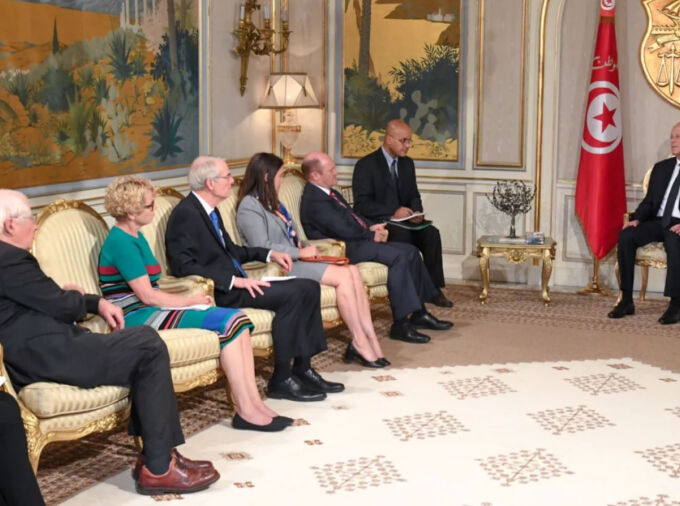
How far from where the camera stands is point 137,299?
5234mm

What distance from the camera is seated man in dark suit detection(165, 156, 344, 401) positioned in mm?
5750

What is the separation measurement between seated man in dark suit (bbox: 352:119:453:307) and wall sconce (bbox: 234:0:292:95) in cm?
122

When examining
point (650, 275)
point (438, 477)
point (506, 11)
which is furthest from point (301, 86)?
point (438, 477)

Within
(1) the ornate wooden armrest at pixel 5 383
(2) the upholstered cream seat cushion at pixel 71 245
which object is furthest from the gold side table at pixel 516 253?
(1) the ornate wooden armrest at pixel 5 383

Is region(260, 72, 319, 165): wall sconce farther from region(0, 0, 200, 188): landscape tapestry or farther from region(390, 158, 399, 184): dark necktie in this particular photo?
region(0, 0, 200, 188): landscape tapestry

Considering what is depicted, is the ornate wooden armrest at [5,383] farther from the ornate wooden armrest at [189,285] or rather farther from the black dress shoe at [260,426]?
the ornate wooden armrest at [189,285]

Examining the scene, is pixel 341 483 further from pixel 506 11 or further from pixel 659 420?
pixel 506 11

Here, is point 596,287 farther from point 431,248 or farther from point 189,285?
point 189,285

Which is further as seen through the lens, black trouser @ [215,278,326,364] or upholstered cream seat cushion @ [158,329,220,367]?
black trouser @ [215,278,326,364]

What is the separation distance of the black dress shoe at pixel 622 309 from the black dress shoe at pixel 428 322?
1276 mm

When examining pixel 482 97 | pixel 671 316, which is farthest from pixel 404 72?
pixel 671 316

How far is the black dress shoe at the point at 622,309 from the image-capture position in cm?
788

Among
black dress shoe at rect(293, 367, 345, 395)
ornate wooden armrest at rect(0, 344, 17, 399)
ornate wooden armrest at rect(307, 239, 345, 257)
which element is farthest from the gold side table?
ornate wooden armrest at rect(0, 344, 17, 399)

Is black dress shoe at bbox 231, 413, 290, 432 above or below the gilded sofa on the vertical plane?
below
